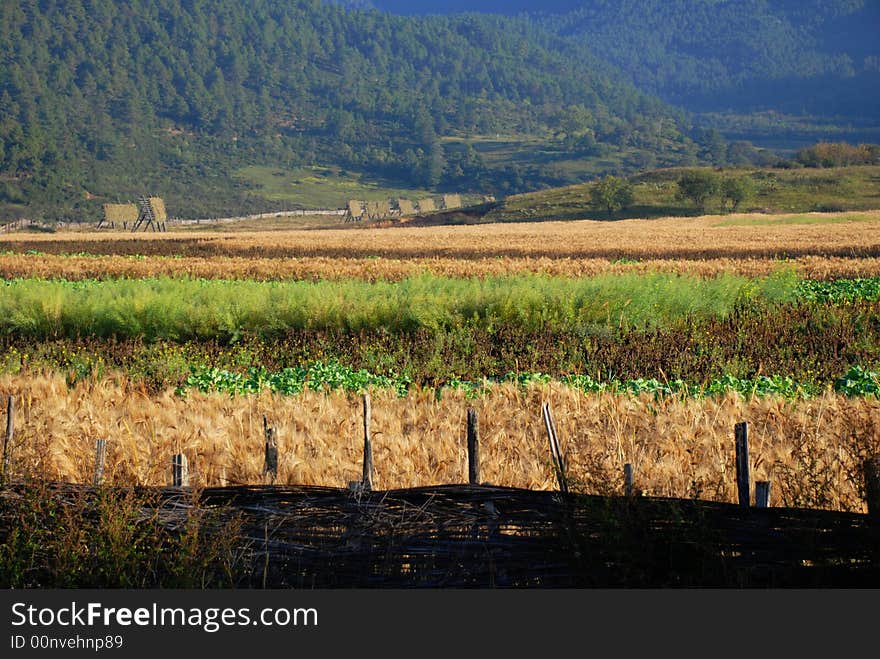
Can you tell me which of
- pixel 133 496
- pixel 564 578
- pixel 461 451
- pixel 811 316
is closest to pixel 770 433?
pixel 461 451

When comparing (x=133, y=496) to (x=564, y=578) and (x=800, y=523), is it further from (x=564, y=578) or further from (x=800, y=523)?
A: (x=800, y=523)

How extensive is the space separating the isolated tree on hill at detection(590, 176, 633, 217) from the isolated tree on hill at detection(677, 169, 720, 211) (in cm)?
561

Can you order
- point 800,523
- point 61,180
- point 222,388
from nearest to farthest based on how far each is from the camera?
point 800,523 < point 222,388 < point 61,180

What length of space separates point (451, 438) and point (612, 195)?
9427cm

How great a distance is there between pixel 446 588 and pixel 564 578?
2.54 ft

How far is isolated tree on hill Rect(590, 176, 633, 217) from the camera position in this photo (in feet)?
330

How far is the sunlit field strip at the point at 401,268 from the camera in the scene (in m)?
30.4

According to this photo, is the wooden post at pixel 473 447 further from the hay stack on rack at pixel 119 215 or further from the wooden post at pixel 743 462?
the hay stack on rack at pixel 119 215

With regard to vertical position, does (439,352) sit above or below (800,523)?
below

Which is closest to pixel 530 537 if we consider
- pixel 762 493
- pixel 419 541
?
pixel 419 541

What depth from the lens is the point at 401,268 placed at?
33469 millimetres

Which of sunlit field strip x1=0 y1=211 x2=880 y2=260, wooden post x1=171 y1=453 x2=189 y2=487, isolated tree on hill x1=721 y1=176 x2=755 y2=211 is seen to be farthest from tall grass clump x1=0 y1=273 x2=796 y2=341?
isolated tree on hill x1=721 y1=176 x2=755 y2=211

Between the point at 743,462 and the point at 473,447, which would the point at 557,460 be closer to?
the point at 473,447

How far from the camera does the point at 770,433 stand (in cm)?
938
